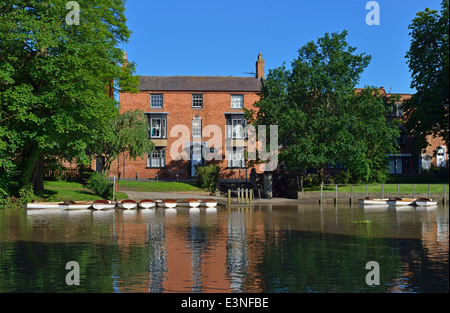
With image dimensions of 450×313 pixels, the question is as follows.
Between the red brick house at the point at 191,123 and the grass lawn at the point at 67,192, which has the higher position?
the red brick house at the point at 191,123

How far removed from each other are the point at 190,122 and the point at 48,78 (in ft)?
107

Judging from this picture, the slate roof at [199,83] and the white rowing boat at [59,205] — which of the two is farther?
the slate roof at [199,83]

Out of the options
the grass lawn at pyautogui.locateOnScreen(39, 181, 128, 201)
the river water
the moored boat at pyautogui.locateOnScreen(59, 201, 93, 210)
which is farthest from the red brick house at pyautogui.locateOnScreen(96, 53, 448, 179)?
the river water

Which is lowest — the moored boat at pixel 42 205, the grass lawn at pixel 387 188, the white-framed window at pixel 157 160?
the moored boat at pixel 42 205

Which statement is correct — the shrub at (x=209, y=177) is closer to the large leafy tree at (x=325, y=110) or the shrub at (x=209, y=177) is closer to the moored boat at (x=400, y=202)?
the large leafy tree at (x=325, y=110)

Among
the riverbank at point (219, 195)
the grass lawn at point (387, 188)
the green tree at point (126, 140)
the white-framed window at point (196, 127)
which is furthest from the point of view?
the white-framed window at point (196, 127)

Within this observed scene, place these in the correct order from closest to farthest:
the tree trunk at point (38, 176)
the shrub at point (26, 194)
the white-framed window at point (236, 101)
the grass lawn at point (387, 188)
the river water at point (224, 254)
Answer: the river water at point (224, 254), the shrub at point (26, 194), the tree trunk at point (38, 176), the grass lawn at point (387, 188), the white-framed window at point (236, 101)

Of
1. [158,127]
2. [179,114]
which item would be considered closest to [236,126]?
[179,114]

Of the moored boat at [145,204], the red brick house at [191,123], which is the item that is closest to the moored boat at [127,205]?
the moored boat at [145,204]

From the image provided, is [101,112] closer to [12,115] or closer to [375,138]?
[12,115]

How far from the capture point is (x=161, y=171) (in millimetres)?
64875

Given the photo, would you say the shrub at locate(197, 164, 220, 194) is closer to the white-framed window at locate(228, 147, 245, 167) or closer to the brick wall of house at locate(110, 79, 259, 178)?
the brick wall of house at locate(110, 79, 259, 178)

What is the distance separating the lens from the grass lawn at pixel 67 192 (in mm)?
42219

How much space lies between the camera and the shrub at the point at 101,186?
148 ft
